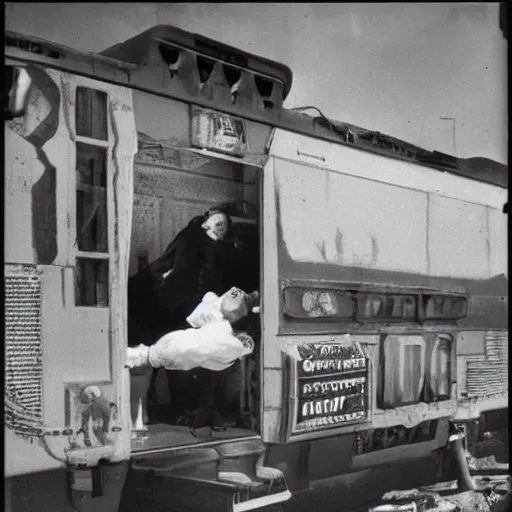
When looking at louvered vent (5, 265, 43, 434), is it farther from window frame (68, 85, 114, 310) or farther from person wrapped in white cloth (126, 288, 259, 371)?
person wrapped in white cloth (126, 288, 259, 371)

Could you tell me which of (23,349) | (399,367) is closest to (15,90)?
(23,349)

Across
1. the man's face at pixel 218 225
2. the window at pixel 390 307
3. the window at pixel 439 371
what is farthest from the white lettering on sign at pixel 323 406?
the man's face at pixel 218 225

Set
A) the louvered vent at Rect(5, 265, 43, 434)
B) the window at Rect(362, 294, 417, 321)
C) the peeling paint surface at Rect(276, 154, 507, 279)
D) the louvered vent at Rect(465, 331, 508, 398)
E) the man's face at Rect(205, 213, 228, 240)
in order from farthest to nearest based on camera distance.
Answer: the louvered vent at Rect(465, 331, 508, 398) → the window at Rect(362, 294, 417, 321) → the peeling paint surface at Rect(276, 154, 507, 279) → the man's face at Rect(205, 213, 228, 240) → the louvered vent at Rect(5, 265, 43, 434)

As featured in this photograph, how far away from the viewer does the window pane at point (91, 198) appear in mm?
2686

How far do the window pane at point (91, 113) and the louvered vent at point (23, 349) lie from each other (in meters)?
0.46

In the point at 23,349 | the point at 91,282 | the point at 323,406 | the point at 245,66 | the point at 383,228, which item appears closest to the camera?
the point at 23,349

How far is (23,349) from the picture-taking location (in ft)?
8.45

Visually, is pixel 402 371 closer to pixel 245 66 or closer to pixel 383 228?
pixel 383 228

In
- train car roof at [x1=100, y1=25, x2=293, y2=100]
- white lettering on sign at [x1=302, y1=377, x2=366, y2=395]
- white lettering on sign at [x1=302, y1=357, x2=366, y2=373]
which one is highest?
train car roof at [x1=100, y1=25, x2=293, y2=100]

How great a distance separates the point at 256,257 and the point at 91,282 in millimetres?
645

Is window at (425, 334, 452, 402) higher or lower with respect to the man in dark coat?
lower

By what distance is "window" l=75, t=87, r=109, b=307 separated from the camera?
106 inches

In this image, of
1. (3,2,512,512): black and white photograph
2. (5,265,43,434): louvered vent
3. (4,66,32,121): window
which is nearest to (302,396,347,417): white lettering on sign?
(3,2,512,512): black and white photograph

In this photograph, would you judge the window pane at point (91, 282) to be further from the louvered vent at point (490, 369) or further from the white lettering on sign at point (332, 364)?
the louvered vent at point (490, 369)
